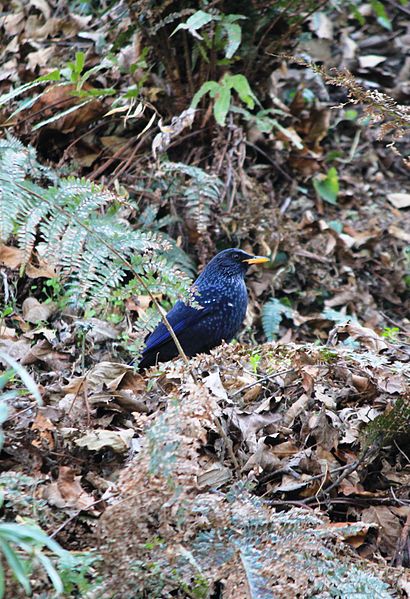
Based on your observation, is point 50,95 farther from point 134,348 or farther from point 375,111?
point 375,111

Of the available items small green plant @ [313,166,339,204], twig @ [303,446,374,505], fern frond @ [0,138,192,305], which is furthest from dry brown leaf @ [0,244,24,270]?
small green plant @ [313,166,339,204]

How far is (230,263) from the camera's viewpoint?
522 centimetres

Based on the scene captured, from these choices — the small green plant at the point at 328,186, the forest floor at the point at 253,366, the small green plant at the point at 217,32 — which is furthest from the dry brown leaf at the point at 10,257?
the small green plant at the point at 328,186

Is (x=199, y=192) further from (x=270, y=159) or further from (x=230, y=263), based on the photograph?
(x=270, y=159)

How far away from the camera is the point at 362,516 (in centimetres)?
278

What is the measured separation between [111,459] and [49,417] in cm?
27

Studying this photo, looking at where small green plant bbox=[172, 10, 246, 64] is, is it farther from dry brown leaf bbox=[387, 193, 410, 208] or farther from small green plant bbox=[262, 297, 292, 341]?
dry brown leaf bbox=[387, 193, 410, 208]

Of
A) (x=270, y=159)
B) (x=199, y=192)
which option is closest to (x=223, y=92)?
(x=199, y=192)

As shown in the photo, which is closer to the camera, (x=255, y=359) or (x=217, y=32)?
(x=255, y=359)

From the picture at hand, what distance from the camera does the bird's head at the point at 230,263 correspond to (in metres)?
5.14

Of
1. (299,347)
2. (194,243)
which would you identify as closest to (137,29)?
(194,243)

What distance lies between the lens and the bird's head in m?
5.14

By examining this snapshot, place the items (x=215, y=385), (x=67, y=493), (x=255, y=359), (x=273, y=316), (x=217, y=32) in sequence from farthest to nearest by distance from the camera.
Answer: (x=273, y=316)
(x=217, y=32)
(x=255, y=359)
(x=215, y=385)
(x=67, y=493)

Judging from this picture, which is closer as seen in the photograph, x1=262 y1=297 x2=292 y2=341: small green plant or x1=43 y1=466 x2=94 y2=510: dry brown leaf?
x1=43 y1=466 x2=94 y2=510: dry brown leaf
